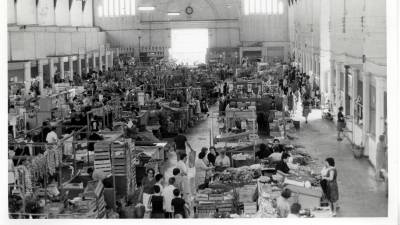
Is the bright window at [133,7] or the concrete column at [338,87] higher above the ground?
the bright window at [133,7]

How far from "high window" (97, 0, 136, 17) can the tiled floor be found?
25.4 meters

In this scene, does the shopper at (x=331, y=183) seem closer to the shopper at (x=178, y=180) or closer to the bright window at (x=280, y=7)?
the shopper at (x=178, y=180)

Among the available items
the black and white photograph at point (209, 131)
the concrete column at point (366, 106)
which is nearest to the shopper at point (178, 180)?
the black and white photograph at point (209, 131)

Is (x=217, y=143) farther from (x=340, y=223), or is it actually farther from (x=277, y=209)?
(x=340, y=223)

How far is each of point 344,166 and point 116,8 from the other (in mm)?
35609

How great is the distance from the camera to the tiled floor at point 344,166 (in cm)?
1238

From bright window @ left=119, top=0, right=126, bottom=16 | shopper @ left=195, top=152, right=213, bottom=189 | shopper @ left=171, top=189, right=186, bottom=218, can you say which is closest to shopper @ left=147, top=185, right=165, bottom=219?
shopper @ left=171, top=189, right=186, bottom=218

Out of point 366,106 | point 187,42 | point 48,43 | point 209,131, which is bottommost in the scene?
point 209,131

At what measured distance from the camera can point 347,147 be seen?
61.4 feet

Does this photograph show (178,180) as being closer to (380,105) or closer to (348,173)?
(348,173)

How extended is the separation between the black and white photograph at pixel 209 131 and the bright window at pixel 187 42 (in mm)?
7322

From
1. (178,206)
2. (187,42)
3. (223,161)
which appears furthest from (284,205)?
(187,42)

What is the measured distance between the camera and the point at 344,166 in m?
16.1

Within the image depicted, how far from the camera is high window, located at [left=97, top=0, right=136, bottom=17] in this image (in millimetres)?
48594
